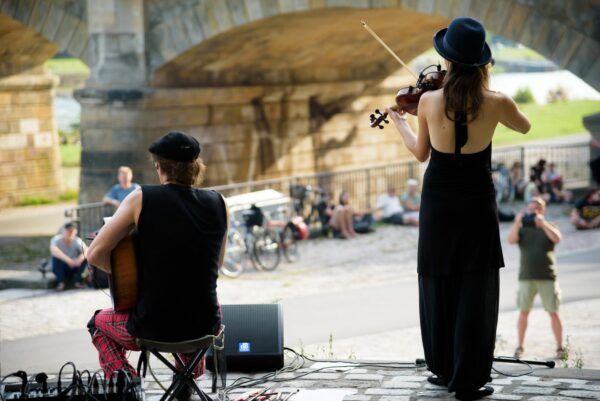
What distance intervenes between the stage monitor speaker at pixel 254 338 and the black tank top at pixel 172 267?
138 cm

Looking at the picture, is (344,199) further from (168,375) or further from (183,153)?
(183,153)

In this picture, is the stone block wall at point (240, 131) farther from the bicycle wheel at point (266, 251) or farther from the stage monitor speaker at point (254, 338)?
the stage monitor speaker at point (254, 338)

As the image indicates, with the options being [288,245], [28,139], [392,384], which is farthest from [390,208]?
[392,384]

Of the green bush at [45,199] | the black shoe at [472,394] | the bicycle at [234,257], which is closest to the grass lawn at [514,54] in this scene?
the green bush at [45,199]

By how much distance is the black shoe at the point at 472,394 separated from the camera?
6.36m

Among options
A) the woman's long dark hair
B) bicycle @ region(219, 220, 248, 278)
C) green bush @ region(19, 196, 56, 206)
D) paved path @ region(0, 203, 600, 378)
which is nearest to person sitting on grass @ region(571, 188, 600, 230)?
paved path @ region(0, 203, 600, 378)

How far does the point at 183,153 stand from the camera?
600 centimetres

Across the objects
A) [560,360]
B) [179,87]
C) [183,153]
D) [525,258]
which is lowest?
[560,360]

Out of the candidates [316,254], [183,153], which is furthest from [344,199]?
[183,153]

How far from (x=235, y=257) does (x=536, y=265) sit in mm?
6519

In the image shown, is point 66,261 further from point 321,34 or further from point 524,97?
point 524,97

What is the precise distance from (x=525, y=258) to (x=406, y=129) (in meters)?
5.12

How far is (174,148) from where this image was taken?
5.99m

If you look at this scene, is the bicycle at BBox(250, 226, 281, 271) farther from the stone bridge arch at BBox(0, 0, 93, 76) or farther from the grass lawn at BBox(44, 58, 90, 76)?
the grass lawn at BBox(44, 58, 90, 76)
